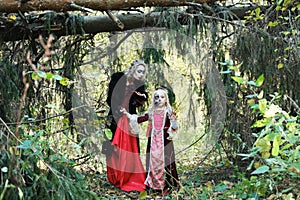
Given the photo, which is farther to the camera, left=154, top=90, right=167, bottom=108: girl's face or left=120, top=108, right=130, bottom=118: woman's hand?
left=120, top=108, right=130, bottom=118: woman's hand

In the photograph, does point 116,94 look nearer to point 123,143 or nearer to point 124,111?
point 124,111

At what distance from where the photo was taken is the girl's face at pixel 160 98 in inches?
177

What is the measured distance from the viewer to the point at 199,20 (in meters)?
4.31

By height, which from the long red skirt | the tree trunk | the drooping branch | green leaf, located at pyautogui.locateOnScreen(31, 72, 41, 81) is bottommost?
the long red skirt

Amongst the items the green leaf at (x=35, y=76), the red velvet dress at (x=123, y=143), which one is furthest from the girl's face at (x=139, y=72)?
the green leaf at (x=35, y=76)

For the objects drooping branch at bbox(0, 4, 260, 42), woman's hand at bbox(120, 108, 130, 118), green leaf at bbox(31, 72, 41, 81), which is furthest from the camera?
woman's hand at bbox(120, 108, 130, 118)

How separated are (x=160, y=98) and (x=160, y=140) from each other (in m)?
0.42

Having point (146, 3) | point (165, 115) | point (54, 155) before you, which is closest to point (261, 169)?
point (54, 155)

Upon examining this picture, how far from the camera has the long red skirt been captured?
15.2 ft

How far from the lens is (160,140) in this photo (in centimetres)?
454

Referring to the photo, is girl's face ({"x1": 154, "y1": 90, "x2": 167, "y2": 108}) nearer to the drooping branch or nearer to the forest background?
the forest background

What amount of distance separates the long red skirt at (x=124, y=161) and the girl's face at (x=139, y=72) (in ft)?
1.40

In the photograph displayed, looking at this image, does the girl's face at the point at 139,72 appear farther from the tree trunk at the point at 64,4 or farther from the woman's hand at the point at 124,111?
the tree trunk at the point at 64,4

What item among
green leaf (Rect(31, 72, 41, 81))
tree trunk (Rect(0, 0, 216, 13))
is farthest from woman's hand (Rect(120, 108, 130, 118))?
green leaf (Rect(31, 72, 41, 81))
